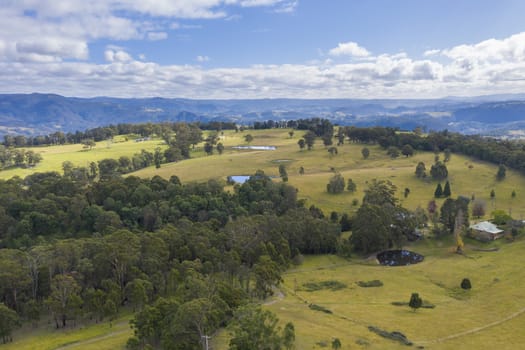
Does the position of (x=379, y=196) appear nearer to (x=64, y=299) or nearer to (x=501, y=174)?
(x=501, y=174)

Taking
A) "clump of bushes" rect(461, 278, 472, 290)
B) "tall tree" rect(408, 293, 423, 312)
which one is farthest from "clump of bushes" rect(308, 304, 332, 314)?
"clump of bushes" rect(461, 278, 472, 290)

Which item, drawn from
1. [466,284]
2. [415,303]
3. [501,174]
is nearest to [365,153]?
[501,174]

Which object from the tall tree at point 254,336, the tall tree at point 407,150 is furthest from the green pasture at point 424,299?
the tall tree at point 407,150

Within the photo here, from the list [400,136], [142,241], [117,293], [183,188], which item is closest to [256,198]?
[183,188]

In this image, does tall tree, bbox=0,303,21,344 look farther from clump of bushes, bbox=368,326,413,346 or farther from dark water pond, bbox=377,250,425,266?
dark water pond, bbox=377,250,425,266

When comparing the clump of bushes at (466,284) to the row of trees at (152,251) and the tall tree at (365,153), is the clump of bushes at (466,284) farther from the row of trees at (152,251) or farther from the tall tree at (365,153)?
the tall tree at (365,153)

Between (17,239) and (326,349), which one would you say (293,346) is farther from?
(17,239)

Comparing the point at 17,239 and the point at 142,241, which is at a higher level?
the point at 142,241
